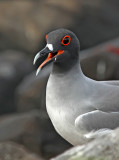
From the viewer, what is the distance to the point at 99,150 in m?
4.92

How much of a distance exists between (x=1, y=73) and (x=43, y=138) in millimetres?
4980

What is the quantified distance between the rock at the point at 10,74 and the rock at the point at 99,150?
1311 cm

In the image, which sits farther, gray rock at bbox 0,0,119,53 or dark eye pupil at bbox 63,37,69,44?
gray rock at bbox 0,0,119,53

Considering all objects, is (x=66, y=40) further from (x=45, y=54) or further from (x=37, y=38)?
(x=37, y=38)

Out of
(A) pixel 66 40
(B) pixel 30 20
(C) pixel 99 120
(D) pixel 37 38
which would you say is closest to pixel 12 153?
(C) pixel 99 120

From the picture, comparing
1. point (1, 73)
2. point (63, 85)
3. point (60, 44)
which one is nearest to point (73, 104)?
point (63, 85)

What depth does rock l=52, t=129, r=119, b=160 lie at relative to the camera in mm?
4867

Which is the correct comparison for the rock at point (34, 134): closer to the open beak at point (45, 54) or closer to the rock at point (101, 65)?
the rock at point (101, 65)

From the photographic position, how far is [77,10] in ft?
68.1

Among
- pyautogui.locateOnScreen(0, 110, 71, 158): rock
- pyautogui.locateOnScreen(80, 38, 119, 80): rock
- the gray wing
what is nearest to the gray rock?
pyautogui.locateOnScreen(80, 38, 119, 80): rock

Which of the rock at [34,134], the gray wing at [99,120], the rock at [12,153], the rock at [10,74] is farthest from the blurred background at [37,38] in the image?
the gray wing at [99,120]

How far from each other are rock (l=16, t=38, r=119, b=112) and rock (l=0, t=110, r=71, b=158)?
82cm

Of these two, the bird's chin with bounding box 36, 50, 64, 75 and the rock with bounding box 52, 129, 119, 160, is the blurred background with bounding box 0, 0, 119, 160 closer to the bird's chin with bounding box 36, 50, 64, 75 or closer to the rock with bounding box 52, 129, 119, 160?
the bird's chin with bounding box 36, 50, 64, 75

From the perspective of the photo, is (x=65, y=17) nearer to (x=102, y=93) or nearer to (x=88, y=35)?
(x=88, y=35)
